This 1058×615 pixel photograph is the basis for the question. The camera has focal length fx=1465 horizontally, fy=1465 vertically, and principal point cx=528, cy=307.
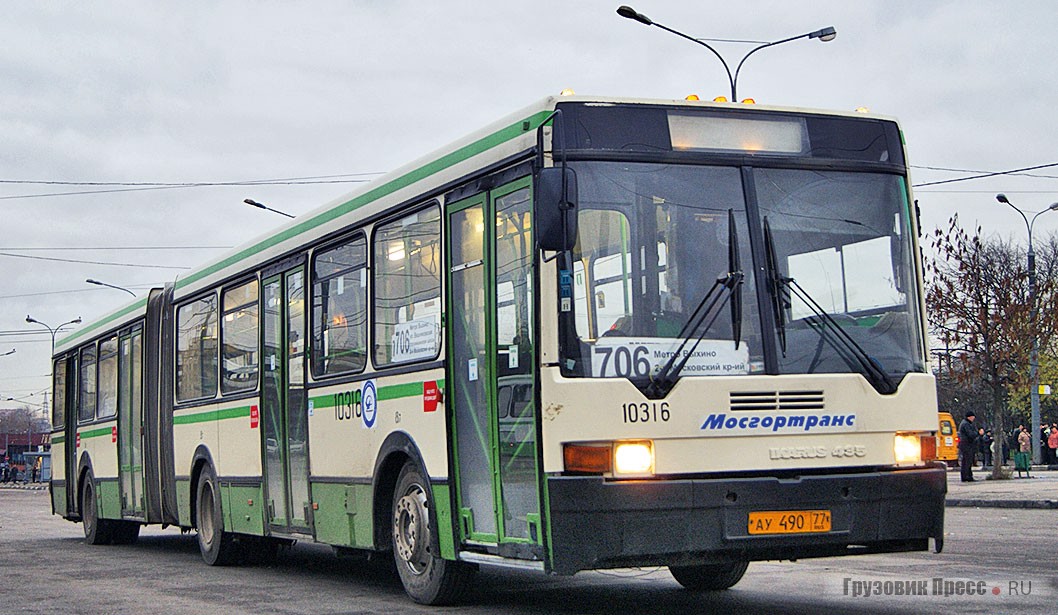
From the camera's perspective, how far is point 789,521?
27.8 feet

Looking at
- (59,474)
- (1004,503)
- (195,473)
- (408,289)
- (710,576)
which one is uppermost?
(408,289)

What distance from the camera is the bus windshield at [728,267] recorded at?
846cm

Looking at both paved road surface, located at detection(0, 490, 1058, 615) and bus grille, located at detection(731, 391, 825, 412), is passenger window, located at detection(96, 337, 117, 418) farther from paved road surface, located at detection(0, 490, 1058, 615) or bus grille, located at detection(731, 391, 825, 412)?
bus grille, located at detection(731, 391, 825, 412)

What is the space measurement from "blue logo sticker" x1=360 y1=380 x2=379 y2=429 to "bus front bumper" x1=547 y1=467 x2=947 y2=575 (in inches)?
119

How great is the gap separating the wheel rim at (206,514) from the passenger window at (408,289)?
17.5 ft

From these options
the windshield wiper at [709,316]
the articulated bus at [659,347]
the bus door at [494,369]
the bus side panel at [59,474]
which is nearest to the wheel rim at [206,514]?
the articulated bus at [659,347]

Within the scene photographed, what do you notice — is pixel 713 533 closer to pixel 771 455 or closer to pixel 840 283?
pixel 771 455

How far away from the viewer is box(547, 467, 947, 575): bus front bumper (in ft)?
27.0

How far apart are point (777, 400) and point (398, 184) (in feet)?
12.3

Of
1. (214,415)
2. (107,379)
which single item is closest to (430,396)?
(214,415)

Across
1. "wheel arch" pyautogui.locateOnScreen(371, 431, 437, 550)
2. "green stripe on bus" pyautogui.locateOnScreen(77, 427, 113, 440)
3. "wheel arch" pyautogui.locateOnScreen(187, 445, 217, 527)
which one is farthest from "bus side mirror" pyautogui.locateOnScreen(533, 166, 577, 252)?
"green stripe on bus" pyautogui.locateOnScreen(77, 427, 113, 440)

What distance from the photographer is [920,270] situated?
30.0ft

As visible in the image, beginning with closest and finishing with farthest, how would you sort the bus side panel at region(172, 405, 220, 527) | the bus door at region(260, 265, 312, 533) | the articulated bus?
the articulated bus → the bus door at region(260, 265, 312, 533) → the bus side panel at region(172, 405, 220, 527)

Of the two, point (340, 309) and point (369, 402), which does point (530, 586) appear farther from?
point (340, 309)
